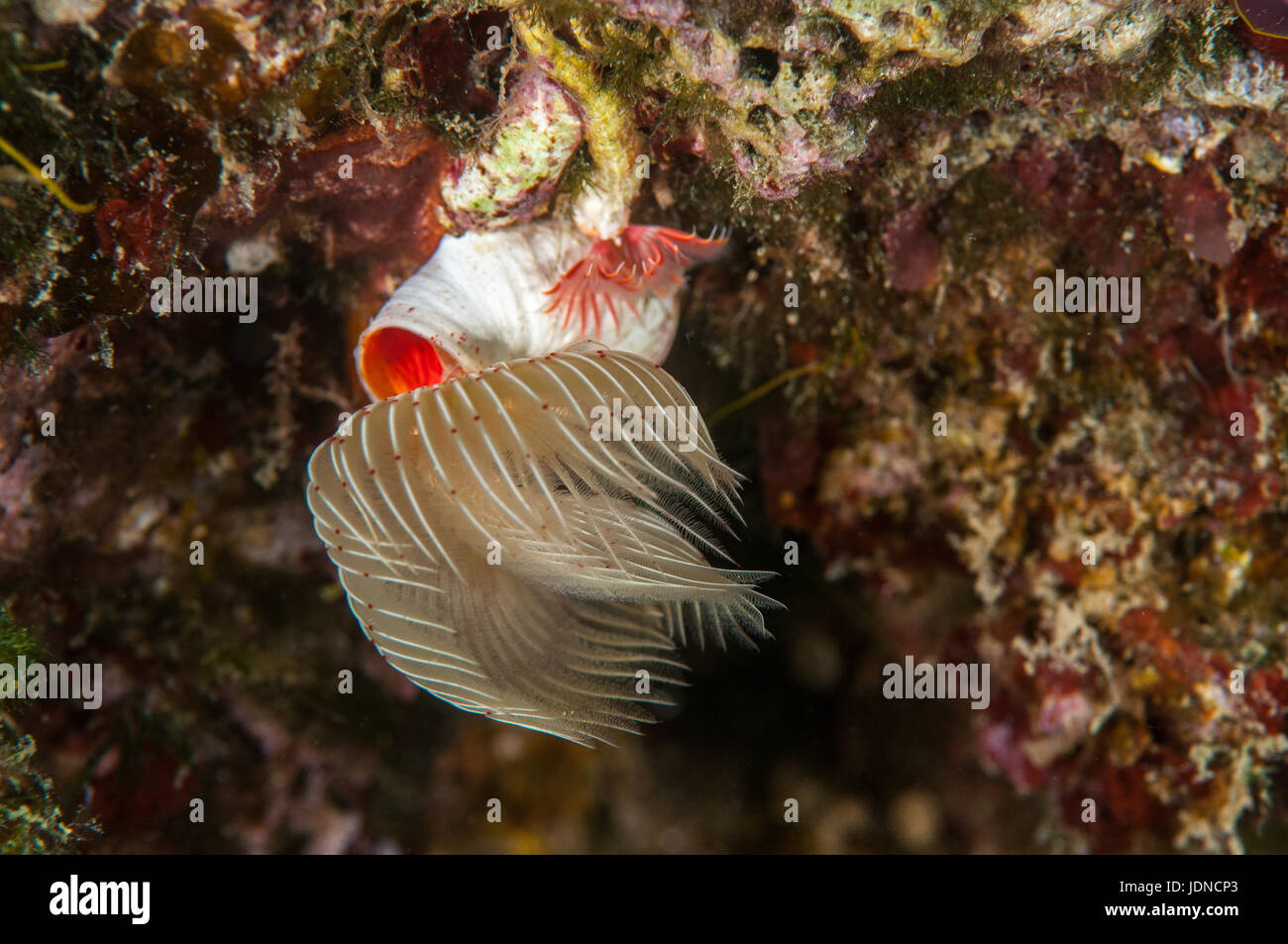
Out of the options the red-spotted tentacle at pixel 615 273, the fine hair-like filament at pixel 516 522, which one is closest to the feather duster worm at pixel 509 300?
the red-spotted tentacle at pixel 615 273

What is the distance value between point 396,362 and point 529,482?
1.03m

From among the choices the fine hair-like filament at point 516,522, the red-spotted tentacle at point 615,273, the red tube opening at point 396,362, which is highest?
the red-spotted tentacle at point 615,273

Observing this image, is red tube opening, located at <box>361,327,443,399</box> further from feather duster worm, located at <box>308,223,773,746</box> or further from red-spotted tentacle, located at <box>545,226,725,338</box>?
red-spotted tentacle, located at <box>545,226,725,338</box>

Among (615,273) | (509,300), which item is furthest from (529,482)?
(615,273)

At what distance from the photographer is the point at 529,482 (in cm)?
229

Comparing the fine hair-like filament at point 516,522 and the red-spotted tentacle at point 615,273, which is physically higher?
the red-spotted tentacle at point 615,273

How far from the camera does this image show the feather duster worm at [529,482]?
7.27 feet

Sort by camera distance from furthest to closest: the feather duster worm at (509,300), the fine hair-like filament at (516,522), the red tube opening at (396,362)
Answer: the red tube opening at (396,362) < the feather duster worm at (509,300) < the fine hair-like filament at (516,522)

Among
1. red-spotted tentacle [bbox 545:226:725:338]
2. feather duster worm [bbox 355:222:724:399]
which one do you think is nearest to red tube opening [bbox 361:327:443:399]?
Result: feather duster worm [bbox 355:222:724:399]

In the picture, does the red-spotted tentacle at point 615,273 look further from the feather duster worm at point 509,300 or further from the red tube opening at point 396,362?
the red tube opening at point 396,362

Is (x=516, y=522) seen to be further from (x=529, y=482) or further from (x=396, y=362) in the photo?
(x=396, y=362)

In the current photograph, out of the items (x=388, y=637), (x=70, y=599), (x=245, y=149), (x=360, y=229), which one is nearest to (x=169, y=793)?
(x=70, y=599)

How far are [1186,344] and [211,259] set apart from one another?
474 cm

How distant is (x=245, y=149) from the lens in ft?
7.63
